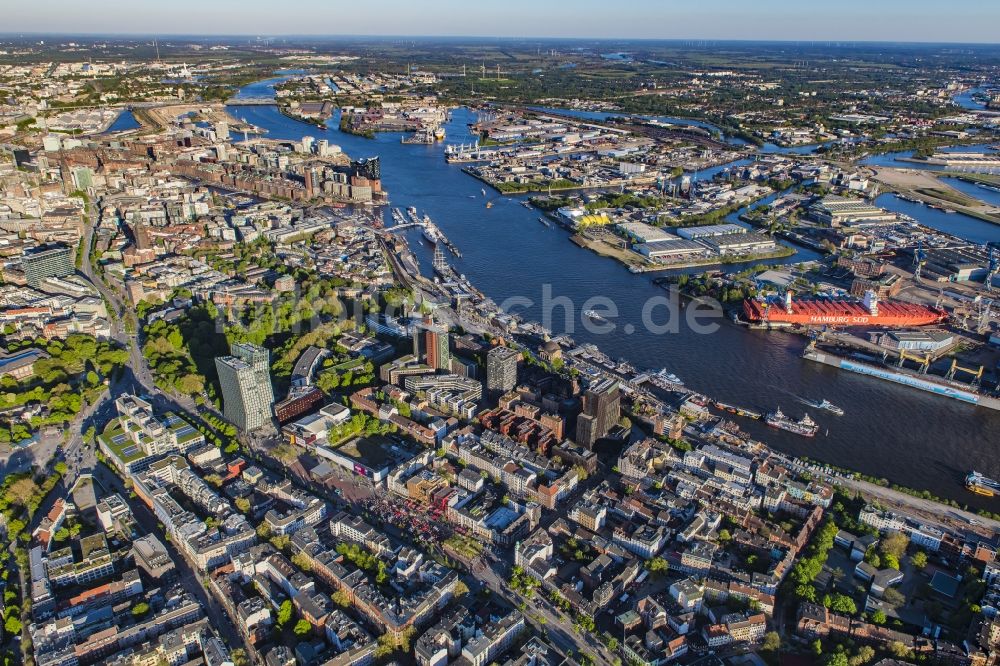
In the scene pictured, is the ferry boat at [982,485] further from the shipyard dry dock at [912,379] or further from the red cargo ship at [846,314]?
the red cargo ship at [846,314]

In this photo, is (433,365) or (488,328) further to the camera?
(488,328)

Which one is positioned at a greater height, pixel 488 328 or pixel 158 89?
pixel 158 89

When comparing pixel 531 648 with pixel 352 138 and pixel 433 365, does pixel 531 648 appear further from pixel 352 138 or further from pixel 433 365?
pixel 352 138

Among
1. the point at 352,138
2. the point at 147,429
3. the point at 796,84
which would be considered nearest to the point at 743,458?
the point at 147,429

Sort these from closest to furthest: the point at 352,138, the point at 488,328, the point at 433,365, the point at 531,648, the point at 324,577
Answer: the point at 531,648 → the point at 324,577 → the point at 433,365 → the point at 488,328 → the point at 352,138

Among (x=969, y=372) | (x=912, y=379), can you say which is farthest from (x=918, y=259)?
(x=912, y=379)

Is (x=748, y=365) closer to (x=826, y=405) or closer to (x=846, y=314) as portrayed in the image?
(x=826, y=405)
